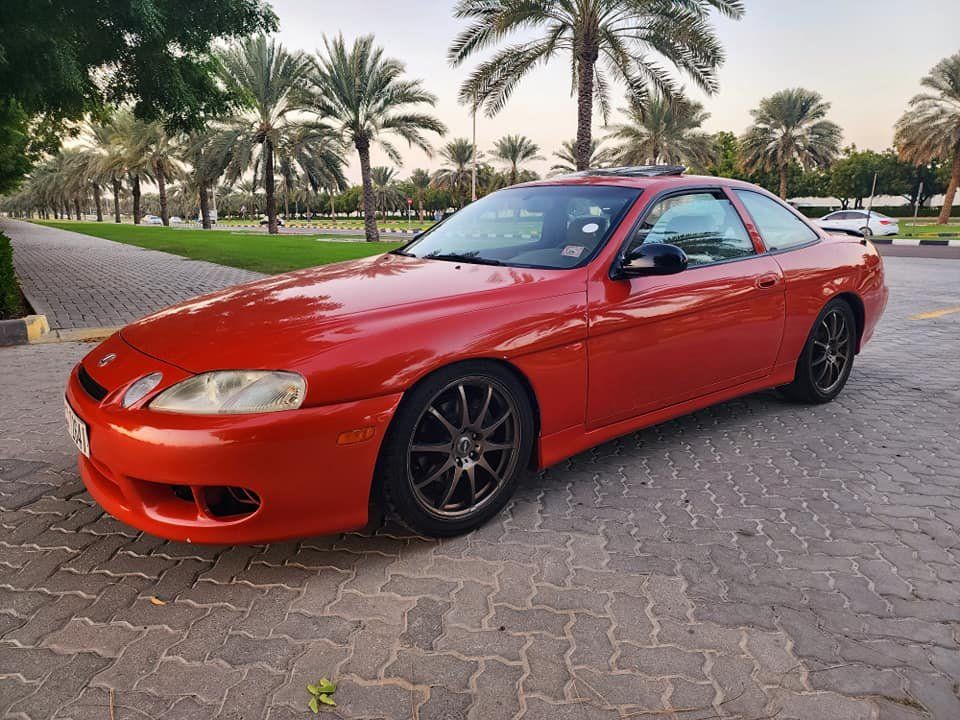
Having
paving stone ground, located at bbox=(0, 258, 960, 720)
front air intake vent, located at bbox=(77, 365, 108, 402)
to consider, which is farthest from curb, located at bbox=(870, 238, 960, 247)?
front air intake vent, located at bbox=(77, 365, 108, 402)

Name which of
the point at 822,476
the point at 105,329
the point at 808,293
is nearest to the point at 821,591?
the point at 822,476

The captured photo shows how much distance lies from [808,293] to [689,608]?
254 centimetres

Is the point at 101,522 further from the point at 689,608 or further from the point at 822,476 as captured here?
the point at 822,476

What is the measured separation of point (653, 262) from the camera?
3.16m

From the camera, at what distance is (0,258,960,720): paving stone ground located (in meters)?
2.01

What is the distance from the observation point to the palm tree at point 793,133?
4238 cm

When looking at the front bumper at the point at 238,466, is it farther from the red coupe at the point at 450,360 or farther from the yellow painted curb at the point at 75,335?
the yellow painted curb at the point at 75,335

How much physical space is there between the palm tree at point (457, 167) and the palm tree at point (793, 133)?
21.5 meters

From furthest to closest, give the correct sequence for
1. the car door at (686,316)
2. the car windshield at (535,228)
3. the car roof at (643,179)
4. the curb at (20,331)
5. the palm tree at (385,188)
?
1. the palm tree at (385,188)
2. the curb at (20,331)
3. the car roof at (643,179)
4. the car windshield at (535,228)
5. the car door at (686,316)

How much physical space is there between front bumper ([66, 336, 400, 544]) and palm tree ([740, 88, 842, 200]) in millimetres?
47092

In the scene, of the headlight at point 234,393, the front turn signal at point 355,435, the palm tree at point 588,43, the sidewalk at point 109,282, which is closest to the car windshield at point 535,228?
the front turn signal at point 355,435

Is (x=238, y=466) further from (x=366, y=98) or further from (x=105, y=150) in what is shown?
(x=105, y=150)

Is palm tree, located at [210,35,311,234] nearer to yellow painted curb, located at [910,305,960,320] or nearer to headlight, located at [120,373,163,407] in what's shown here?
yellow painted curb, located at [910,305,960,320]

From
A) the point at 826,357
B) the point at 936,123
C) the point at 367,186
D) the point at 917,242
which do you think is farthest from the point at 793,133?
the point at 826,357
